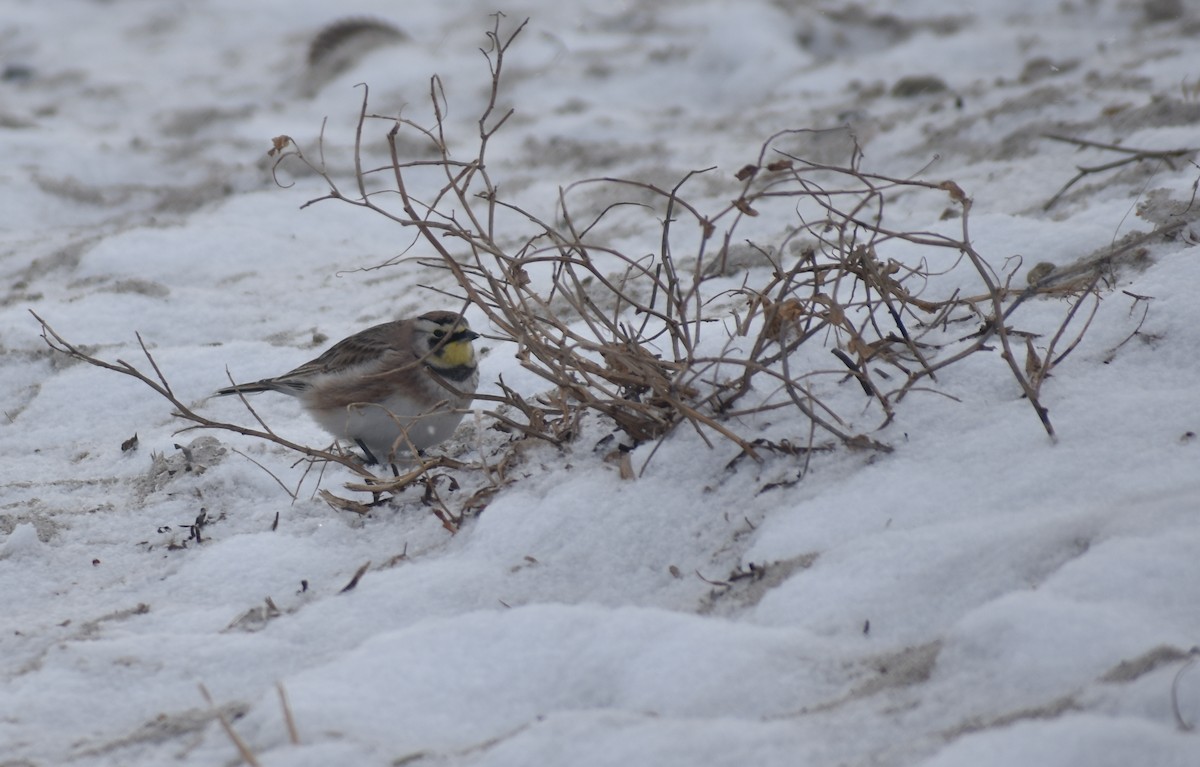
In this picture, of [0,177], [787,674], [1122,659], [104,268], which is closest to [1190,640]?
[1122,659]

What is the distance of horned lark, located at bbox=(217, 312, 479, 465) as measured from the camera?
4164 millimetres

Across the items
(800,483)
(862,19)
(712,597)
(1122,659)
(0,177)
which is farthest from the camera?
(862,19)

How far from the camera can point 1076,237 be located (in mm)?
4113

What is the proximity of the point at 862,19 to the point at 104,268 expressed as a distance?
6855mm

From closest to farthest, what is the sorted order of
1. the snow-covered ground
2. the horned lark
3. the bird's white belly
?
the snow-covered ground < the bird's white belly < the horned lark

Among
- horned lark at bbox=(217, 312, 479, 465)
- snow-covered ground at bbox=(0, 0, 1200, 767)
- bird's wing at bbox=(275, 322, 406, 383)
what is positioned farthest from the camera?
bird's wing at bbox=(275, 322, 406, 383)

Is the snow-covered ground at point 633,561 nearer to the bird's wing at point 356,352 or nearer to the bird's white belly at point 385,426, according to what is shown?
the bird's white belly at point 385,426

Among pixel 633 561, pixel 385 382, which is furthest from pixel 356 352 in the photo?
pixel 633 561

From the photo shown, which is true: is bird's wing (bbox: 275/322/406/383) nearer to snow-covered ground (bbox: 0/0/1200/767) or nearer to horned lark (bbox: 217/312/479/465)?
horned lark (bbox: 217/312/479/465)

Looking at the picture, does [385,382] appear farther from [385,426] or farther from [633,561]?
[633,561]

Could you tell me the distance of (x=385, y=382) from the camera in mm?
4262

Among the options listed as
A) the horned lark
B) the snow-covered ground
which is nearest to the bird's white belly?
the horned lark

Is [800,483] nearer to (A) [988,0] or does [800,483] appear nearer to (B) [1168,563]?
(B) [1168,563]

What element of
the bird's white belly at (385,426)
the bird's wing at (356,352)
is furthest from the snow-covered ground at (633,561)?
the bird's wing at (356,352)
